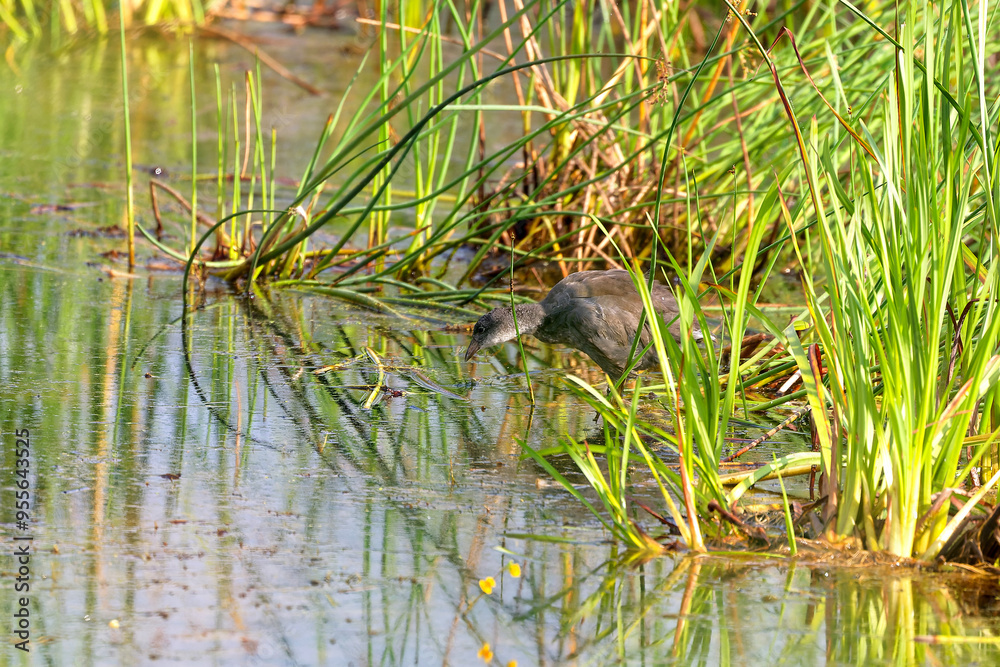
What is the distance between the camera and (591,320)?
4051 mm

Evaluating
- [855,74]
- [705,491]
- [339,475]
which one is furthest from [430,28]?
[705,491]

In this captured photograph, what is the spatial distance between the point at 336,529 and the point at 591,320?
1657 mm

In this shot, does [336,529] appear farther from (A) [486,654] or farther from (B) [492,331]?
(B) [492,331]

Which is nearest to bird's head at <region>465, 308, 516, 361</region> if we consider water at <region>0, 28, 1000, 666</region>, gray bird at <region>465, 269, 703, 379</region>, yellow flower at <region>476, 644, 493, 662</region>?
gray bird at <region>465, 269, 703, 379</region>

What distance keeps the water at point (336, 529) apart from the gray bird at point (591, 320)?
148 millimetres

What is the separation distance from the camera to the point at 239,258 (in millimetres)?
5148

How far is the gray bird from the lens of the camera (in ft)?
13.3

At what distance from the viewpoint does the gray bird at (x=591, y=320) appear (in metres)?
4.05

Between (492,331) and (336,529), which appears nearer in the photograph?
(336,529)

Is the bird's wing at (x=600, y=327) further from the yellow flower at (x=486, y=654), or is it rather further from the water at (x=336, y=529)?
the yellow flower at (x=486, y=654)

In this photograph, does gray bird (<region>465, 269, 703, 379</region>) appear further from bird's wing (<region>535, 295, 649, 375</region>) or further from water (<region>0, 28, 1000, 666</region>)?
water (<region>0, 28, 1000, 666</region>)

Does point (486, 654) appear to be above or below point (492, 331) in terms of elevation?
below

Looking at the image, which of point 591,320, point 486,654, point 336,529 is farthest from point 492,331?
point 486,654

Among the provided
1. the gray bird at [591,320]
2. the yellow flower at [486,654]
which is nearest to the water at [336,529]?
the yellow flower at [486,654]
